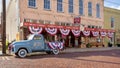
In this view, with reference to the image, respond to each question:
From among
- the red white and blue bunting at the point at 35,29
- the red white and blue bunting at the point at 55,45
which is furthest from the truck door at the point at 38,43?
the red white and blue bunting at the point at 35,29

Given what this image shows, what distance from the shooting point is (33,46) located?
20.7 meters

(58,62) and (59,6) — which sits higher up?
(59,6)

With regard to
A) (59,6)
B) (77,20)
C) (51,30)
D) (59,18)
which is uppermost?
(59,6)

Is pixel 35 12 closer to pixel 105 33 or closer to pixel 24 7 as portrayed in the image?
pixel 24 7

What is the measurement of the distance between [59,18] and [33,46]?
12636 millimetres

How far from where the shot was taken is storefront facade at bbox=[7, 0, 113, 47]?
27.6 metres

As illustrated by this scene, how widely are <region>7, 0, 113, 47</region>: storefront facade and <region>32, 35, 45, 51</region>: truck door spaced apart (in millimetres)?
4040

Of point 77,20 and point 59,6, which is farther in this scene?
point 77,20

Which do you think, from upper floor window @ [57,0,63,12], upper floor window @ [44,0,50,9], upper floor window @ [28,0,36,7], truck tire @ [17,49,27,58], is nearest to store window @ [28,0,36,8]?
upper floor window @ [28,0,36,7]

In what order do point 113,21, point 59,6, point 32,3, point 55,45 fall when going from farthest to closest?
point 113,21 → point 59,6 → point 32,3 → point 55,45

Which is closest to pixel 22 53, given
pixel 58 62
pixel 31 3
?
pixel 58 62

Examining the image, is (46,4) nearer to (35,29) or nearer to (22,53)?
(35,29)

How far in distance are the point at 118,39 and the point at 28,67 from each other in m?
34.2

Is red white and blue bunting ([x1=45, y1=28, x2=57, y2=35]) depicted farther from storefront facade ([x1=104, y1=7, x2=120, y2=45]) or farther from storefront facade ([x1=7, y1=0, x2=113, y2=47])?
storefront facade ([x1=104, y1=7, x2=120, y2=45])
